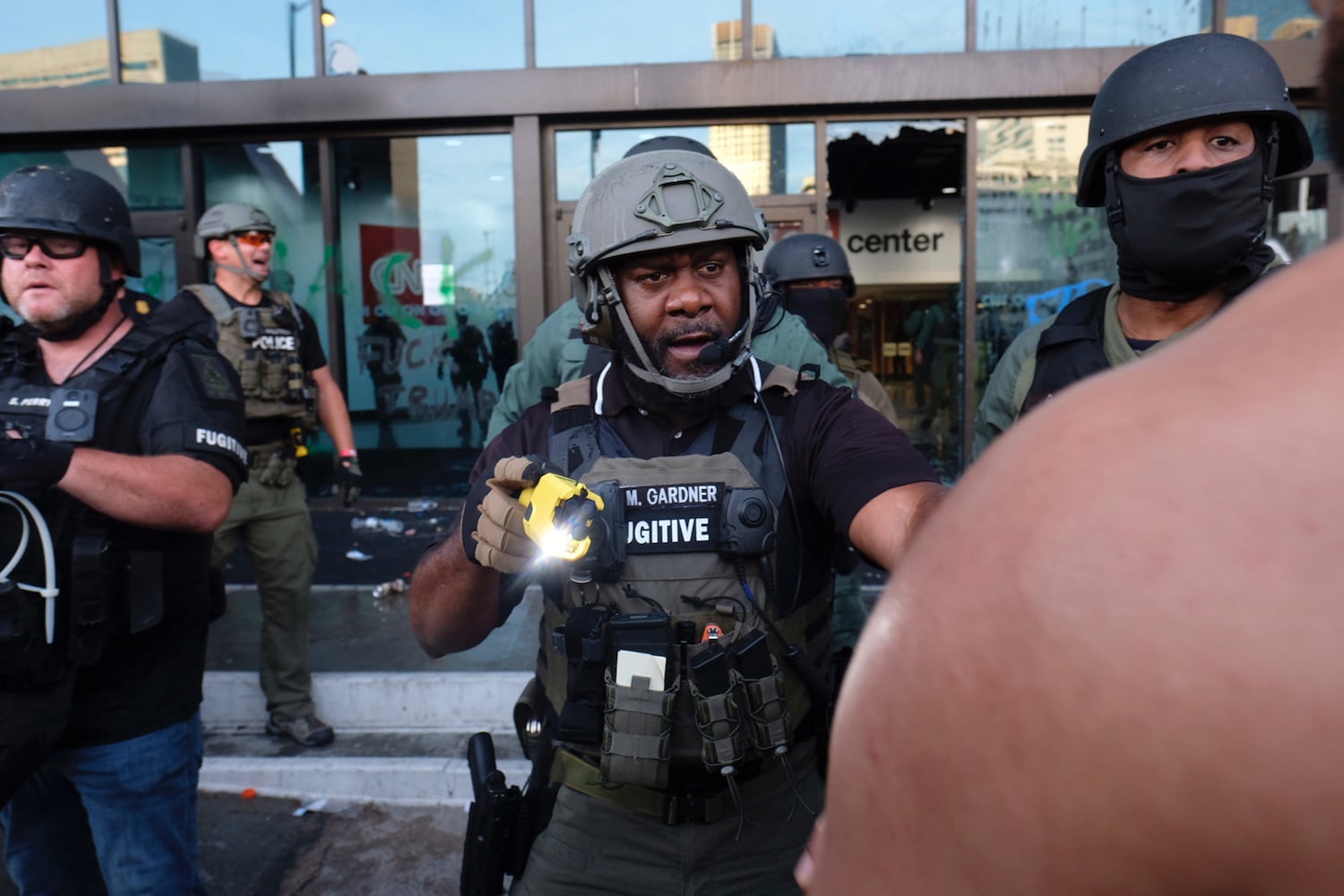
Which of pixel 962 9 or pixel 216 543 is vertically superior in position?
pixel 962 9

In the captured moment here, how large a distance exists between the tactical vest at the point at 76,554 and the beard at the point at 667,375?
1.32 m

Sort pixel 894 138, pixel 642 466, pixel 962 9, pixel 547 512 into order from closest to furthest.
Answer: pixel 547 512 → pixel 642 466 → pixel 962 9 → pixel 894 138

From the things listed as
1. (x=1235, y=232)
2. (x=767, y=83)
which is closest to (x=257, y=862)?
(x=1235, y=232)

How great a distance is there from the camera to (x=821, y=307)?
4.07 meters

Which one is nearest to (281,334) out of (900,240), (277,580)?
(277,580)

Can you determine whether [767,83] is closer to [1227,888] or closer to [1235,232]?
[1235,232]

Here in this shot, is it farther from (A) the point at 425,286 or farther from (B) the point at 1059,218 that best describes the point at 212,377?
(B) the point at 1059,218

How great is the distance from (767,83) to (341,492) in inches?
169

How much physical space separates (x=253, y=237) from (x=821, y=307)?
2.74 metres

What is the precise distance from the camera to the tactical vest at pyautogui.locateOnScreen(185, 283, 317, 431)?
4.21 meters

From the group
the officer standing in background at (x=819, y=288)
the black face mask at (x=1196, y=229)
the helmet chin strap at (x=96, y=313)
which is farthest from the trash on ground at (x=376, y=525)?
the black face mask at (x=1196, y=229)

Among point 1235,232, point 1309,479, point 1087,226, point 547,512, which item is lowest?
point 547,512

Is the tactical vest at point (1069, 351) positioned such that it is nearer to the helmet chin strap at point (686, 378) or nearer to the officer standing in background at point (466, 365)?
the helmet chin strap at point (686, 378)

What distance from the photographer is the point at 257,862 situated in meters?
3.46
